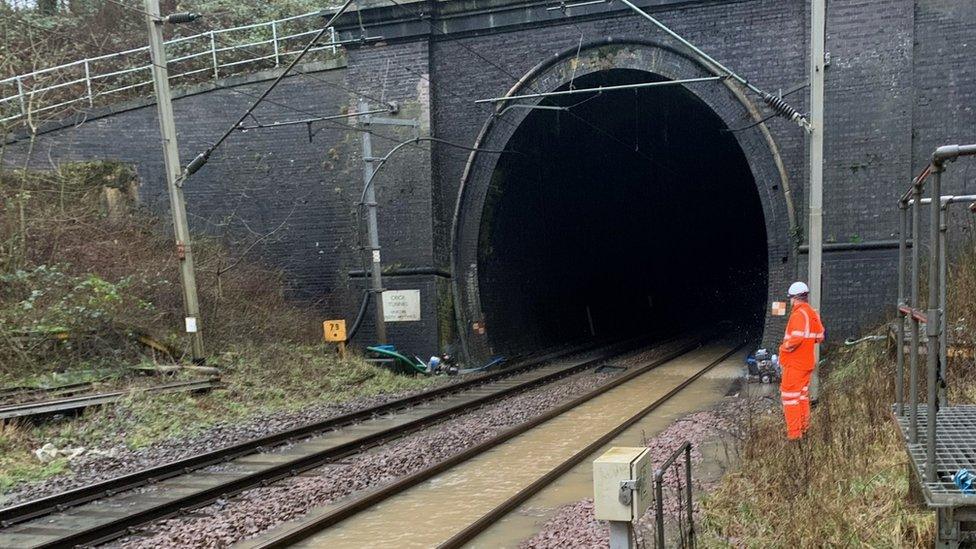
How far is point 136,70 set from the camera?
18438 millimetres

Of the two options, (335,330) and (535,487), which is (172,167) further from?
(535,487)

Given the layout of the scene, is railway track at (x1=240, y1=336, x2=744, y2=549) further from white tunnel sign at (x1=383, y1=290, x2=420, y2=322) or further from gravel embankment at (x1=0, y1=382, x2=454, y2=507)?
white tunnel sign at (x1=383, y1=290, x2=420, y2=322)

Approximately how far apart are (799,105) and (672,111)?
688cm

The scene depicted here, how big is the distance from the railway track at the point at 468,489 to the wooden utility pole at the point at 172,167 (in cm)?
638

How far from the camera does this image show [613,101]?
1986 cm

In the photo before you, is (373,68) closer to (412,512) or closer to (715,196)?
(412,512)

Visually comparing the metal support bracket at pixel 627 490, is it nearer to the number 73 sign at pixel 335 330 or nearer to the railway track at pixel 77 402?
the railway track at pixel 77 402

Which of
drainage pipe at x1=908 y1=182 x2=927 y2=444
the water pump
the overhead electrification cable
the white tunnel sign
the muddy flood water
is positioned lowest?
the water pump

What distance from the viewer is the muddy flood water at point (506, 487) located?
656 cm

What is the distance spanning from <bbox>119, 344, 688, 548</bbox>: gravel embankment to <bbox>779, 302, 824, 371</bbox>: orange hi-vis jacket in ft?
13.4

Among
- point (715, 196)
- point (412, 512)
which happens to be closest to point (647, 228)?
point (715, 196)

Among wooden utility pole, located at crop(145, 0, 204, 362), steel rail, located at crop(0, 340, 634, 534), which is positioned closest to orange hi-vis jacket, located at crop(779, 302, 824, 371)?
steel rail, located at crop(0, 340, 634, 534)

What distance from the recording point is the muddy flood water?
6562 mm

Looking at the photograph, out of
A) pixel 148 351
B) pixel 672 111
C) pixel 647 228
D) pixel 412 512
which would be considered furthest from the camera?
pixel 647 228
